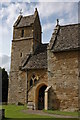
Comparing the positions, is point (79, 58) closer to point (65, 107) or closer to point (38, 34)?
point (65, 107)

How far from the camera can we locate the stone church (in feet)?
73.6

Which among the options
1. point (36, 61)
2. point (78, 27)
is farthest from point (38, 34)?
point (78, 27)

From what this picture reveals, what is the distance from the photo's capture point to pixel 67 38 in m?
24.9

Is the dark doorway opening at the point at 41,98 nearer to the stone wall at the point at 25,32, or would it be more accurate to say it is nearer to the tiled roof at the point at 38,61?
the tiled roof at the point at 38,61

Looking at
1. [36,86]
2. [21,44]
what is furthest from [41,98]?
[21,44]

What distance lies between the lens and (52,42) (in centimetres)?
2494

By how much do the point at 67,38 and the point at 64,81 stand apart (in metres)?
5.84

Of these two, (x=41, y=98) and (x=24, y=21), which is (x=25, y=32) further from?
(x=41, y=98)

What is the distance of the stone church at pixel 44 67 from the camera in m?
22.4

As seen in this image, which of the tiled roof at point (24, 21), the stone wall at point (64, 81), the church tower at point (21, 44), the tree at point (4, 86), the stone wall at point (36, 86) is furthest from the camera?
the tree at point (4, 86)

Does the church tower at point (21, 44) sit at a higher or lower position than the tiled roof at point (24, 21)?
lower

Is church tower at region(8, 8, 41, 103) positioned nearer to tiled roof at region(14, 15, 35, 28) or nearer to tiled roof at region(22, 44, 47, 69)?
tiled roof at region(14, 15, 35, 28)

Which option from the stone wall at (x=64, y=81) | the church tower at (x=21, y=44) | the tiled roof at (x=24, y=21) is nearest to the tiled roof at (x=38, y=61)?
the church tower at (x=21, y=44)

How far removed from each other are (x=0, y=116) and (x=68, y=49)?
1150cm
